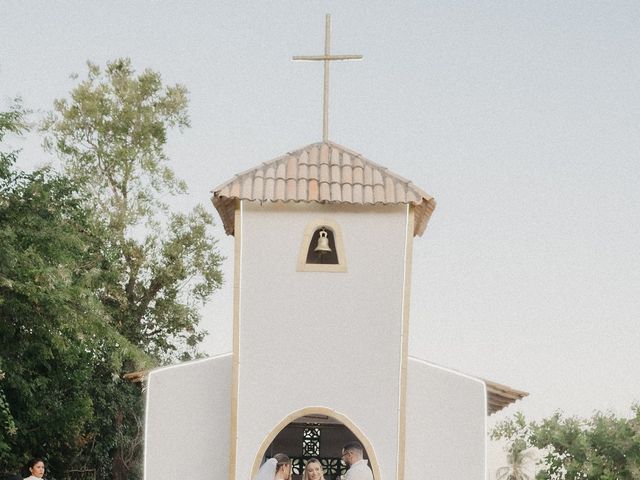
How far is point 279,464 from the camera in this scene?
A: 37.4ft

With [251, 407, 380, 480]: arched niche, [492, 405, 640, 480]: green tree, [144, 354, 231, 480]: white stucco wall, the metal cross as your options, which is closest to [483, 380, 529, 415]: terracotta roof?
[251, 407, 380, 480]: arched niche

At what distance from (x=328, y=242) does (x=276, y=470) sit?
254 centimetres

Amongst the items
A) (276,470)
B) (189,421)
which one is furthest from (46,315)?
(276,470)

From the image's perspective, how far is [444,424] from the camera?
39.5ft

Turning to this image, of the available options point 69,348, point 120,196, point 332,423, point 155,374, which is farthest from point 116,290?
point 155,374

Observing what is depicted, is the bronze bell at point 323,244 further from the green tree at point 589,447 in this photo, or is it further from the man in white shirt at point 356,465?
the green tree at point 589,447

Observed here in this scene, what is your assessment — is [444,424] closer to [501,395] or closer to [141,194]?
[501,395]

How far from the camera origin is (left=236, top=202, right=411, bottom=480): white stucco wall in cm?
1127

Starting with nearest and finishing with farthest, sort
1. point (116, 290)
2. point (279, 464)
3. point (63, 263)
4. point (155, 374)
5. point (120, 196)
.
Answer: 1. point (279, 464)
2. point (155, 374)
3. point (63, 263)
4. point (116, 290)
5. point (120, 196)

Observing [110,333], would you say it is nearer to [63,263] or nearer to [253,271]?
[63,263]

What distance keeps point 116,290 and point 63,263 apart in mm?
5535

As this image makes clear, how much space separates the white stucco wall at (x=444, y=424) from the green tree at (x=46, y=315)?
7281 millimetres

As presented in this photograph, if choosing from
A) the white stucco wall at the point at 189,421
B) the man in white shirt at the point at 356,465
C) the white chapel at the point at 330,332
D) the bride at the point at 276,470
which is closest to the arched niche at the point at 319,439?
the white stucco wall at the point at 189,421

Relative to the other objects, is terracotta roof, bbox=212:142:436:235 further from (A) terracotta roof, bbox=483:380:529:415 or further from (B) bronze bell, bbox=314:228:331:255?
(A) terracotta roof, bbox=483:380:529:415
